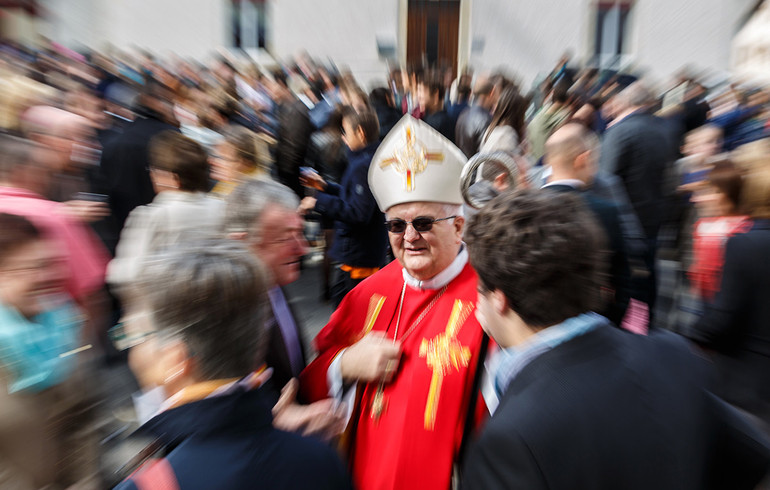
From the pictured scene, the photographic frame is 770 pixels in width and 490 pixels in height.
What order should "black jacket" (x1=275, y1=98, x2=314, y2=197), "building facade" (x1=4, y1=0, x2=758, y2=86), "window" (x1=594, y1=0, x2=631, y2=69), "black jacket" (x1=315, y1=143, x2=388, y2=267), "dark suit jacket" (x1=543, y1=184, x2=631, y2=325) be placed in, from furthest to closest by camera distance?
"window" (x1=594, y1=0, x2=631, y2=69)
"building facade" (x1=4, y1=0, x2=758, y2=86)
"black jacket" (x1=275, y1=98, x2=314, y2=197)
"black jacket" (x1=315, y1=143, x2=388, y2=267)
"dark suit jacket" (x1=543, y1=184, x2=631, y2=325)

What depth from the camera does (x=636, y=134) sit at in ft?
13.0

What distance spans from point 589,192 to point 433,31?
1158 cm

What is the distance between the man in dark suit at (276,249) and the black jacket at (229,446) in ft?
1.87

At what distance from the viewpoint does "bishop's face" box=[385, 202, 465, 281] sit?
1.93 meters

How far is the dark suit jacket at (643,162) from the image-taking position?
3.97 metres

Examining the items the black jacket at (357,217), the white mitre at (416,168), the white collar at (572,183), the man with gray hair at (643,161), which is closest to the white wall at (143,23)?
the black jacket at (357,217)

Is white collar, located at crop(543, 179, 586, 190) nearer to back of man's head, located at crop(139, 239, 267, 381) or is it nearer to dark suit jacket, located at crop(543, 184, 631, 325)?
dark suit jacket, located at crop(543, 184, 631, 325)

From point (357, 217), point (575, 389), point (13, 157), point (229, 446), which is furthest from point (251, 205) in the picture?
point (357, 217)

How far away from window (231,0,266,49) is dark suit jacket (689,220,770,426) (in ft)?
42.5

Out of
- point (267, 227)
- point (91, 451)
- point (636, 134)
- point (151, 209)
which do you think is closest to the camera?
point (267, 227)

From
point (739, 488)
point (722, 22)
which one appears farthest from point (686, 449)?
point (722, 22)

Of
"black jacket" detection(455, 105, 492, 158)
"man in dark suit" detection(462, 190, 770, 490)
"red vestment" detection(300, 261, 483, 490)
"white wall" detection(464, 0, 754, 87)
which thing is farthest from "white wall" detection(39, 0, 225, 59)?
"man in dark suit" detection(462, 190, 770, 490)

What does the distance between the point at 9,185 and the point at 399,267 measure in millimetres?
1714

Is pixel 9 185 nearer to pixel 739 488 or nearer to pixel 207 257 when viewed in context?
pixel 207 257
